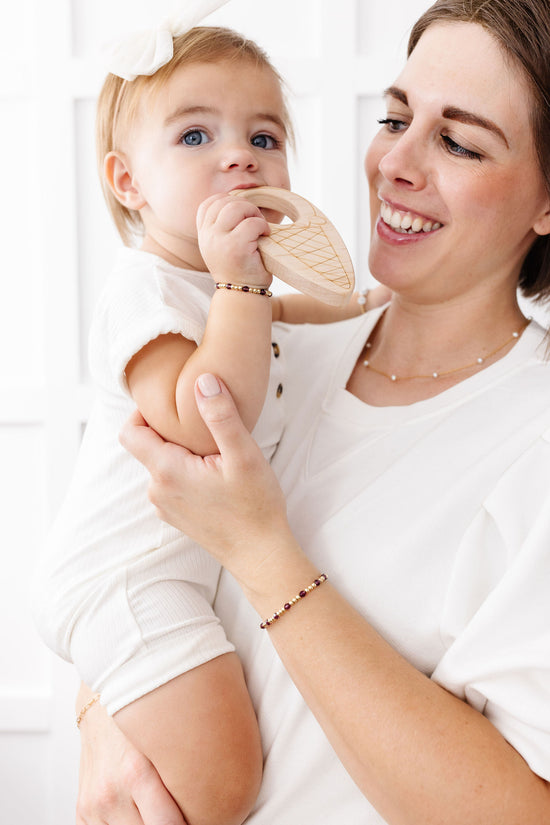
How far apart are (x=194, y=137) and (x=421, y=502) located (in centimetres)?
61

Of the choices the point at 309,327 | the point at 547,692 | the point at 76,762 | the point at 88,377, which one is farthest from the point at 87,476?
the point at 76,762

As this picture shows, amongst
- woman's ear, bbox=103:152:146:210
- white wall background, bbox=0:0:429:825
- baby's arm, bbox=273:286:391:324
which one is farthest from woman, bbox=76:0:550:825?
white wall background, bbox=0:0:429:825

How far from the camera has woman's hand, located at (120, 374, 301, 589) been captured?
1020 millimetres

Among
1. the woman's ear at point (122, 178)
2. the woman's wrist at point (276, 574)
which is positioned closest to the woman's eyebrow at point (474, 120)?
the woman's ear at point (122, 178)

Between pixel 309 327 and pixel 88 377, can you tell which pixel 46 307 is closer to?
pixel 88 377

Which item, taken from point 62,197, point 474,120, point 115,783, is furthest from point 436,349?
point 62,197

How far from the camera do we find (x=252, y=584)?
103 centimetres

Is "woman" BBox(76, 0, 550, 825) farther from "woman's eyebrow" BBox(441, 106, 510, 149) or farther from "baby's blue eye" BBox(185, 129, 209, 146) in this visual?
"baby's blue eye" BBox(185, 129, 209, 146)

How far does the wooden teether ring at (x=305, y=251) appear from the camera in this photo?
97 cm

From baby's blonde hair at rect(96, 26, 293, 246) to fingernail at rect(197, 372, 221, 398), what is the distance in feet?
1.62

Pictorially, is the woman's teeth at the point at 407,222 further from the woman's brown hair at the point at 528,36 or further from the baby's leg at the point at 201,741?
the baby's leg at the point at 201,741

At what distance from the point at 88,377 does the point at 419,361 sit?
106 centimetres

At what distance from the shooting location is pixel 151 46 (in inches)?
48.3

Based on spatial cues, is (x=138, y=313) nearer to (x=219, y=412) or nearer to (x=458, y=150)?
(x=219, y=412)
